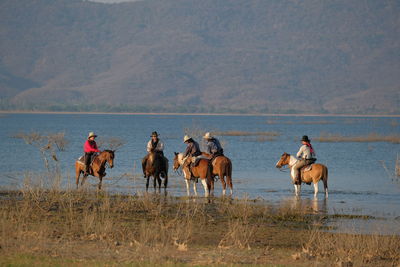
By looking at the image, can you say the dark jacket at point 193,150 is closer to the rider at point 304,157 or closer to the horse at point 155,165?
the horse at point 155,165

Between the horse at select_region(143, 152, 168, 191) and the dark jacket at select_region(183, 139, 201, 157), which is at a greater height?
the dark jacket at select_region(183, 139, 201, 157)

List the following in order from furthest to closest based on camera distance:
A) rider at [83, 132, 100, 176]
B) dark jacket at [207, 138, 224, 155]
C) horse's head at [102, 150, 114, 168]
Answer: rider at [83, 132, 100, 176] < dark jacket at [207, 138, 224, 155] < horse's head at [102, 150, 114, 168]

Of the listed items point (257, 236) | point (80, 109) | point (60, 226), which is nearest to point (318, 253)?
point (257, 236)

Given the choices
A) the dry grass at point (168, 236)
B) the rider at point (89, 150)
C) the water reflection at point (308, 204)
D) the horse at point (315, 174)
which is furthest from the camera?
the rider at point (89, 150)

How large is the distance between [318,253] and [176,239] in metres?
2.29

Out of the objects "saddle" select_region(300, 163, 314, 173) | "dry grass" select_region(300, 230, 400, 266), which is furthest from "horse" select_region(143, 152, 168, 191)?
"dry grass" select_region(300, 230, 400, 266)

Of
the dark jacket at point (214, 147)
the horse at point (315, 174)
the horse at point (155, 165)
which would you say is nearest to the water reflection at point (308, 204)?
the horse at point (315, 174)

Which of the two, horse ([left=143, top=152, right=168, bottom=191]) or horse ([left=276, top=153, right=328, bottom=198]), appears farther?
horse ([left=143, top=152, right=168, bottom=191])

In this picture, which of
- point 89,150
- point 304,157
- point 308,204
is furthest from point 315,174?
point 89,150

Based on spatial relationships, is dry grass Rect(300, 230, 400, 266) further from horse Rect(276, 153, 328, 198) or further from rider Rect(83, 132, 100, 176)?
rider Rect(83, 132, 100, 176)

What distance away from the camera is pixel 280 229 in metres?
15.4

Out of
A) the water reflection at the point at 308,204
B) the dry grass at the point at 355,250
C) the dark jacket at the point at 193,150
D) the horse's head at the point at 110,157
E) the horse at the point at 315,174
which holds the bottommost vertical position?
the dry grass at the point at 355,250

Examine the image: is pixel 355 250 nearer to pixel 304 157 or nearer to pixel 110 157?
pixel 304 157

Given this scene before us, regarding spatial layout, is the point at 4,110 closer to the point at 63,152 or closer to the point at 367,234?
the point at 63,152
